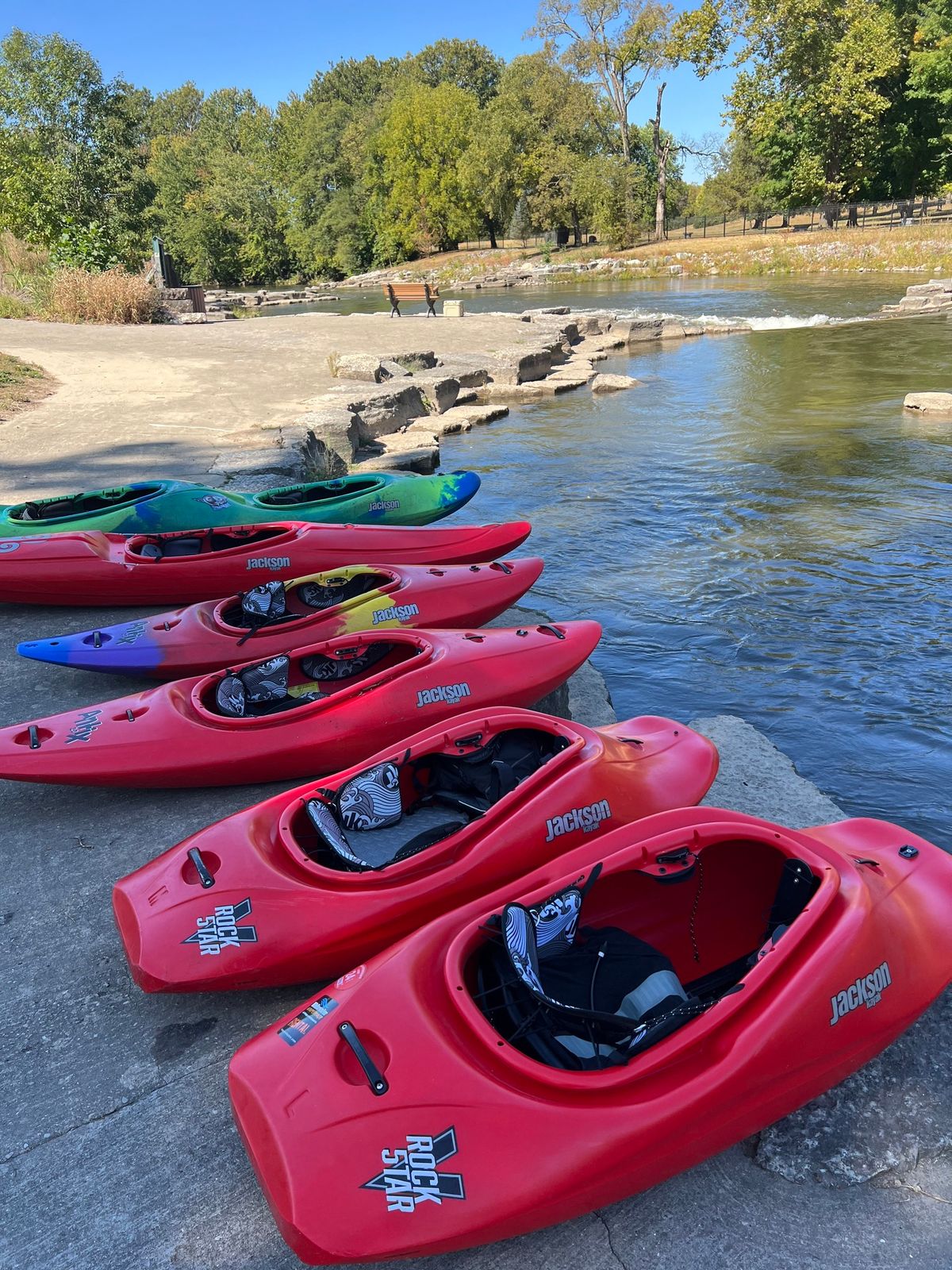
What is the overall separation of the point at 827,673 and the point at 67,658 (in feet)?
11.5

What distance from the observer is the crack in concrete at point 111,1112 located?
178 centimetres

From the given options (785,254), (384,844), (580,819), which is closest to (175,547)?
(384,844)

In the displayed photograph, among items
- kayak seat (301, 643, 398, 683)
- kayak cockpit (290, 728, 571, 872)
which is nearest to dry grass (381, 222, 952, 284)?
kayak seat (301, 643, 398, 683)

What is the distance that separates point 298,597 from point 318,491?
1.49m

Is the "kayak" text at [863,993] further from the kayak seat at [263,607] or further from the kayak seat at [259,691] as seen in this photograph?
the kayak seat at [263,607]

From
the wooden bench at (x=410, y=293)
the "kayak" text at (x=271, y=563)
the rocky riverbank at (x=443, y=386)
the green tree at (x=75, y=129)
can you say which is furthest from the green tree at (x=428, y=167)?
the "kayak" text at (x=271, y=563)

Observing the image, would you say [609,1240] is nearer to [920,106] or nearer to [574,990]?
[574,990]

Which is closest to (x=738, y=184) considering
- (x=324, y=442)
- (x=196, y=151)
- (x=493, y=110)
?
(x=493, y=110)

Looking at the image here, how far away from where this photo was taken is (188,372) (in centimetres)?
1030

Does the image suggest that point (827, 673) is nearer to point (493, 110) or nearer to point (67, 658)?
point (67, 658)

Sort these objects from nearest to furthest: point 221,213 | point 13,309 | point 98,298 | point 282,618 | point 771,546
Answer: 1. point 282,618
2. point 771,546
3. point 98,298
4. point 13,309
5. point 221,213

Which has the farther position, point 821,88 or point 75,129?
point 821,88

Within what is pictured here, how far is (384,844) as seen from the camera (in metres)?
2.45

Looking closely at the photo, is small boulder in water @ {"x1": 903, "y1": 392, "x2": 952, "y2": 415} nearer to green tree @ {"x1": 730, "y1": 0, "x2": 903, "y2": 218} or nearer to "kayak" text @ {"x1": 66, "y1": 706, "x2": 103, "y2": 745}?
"kayak" text @ {"x1": 66, "y1": 706, "x2": 103, "y2": 745}
